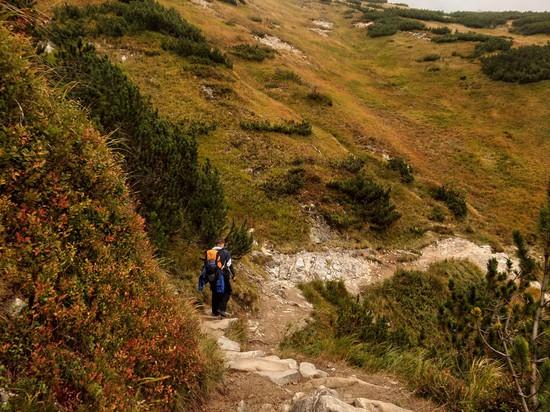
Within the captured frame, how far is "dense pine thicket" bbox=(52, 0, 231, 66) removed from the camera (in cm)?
2683

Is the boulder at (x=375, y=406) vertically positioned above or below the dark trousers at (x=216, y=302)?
above

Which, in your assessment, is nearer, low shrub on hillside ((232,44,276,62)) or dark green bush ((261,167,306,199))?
dark green bush ((261,167,306,199))

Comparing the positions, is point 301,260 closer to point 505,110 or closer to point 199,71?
point 199,71

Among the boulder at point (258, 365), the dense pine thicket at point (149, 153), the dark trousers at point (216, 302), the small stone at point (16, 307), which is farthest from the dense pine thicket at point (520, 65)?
the small stone at point (16, 307)

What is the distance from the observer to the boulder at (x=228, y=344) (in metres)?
8.33

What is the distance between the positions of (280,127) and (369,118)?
14.2 meters

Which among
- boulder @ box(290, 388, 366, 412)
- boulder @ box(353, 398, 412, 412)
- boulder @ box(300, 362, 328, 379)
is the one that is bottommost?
boulder @ box(300, 362, 328, 379)

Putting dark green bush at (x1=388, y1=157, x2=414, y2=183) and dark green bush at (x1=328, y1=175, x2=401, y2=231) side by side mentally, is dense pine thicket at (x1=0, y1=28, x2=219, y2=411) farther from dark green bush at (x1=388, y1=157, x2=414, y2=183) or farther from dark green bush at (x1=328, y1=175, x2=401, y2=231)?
dark green bush at (x1=388, y1=157, x2=414, y2=183)

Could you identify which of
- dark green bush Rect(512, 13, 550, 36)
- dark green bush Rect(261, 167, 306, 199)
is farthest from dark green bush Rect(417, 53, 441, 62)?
dark green bush Rect(261, 167, 306, 199)

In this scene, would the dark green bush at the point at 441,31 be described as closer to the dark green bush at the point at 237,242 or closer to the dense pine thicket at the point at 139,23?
the dense pine thicket at the point at 139,23

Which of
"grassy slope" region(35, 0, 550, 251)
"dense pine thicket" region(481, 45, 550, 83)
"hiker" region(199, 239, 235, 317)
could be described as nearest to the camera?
"hiker" region(199, 239, 235, 317)

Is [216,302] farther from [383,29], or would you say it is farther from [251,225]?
[383,29]

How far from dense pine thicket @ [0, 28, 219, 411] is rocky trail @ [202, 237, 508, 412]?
0.92m

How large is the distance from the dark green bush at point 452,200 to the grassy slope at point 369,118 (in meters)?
0.85
